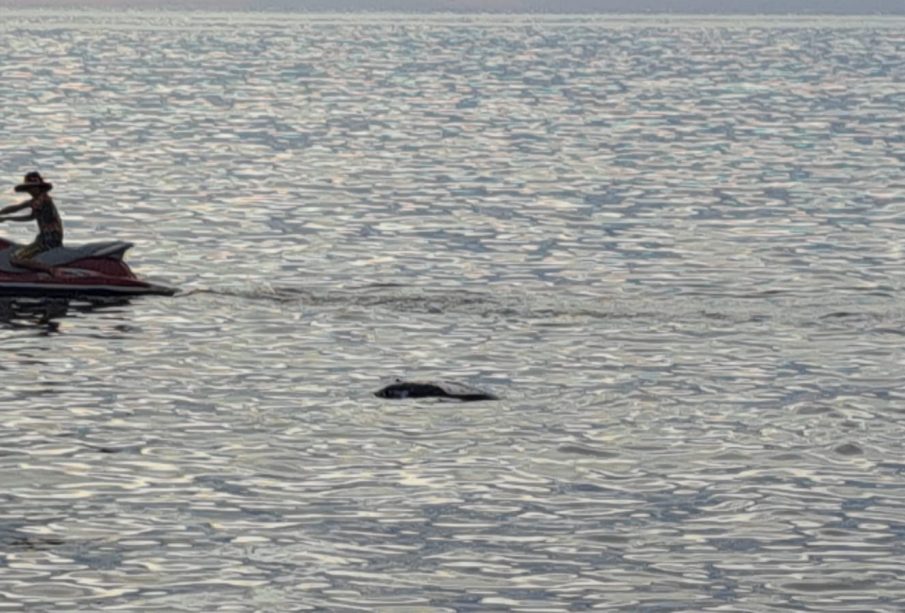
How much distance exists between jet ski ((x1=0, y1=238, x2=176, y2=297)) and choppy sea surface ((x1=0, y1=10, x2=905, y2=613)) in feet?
2.50

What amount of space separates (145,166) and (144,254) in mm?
30169

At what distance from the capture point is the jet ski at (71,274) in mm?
42625

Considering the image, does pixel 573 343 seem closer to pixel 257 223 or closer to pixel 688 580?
pixel 688 580

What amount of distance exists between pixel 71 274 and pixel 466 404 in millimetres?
12295

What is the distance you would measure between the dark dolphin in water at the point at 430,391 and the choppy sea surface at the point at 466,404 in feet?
0.96

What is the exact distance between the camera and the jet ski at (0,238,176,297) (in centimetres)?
4262

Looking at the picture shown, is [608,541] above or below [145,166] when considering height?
above

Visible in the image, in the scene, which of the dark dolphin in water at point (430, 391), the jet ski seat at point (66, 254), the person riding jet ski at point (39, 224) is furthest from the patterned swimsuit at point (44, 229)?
the dark dolphin in water at point (430, 391)

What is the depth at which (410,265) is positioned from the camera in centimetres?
5122

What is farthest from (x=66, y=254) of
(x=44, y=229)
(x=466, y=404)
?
(x=466, y=404)

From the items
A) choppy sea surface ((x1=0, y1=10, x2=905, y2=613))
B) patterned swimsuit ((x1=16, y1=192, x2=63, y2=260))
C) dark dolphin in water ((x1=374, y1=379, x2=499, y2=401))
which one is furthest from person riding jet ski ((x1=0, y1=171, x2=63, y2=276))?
dark dolphin in water ((x1=374, y1=379, x2=499, y2=401))

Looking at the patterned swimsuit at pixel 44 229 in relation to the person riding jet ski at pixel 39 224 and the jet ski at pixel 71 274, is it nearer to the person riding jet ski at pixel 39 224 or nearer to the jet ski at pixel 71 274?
the person riding jet ski at pixel 39 224

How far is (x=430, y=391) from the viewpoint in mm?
33094

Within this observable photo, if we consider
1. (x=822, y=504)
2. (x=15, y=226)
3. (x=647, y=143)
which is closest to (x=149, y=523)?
(x=822, y=504)
